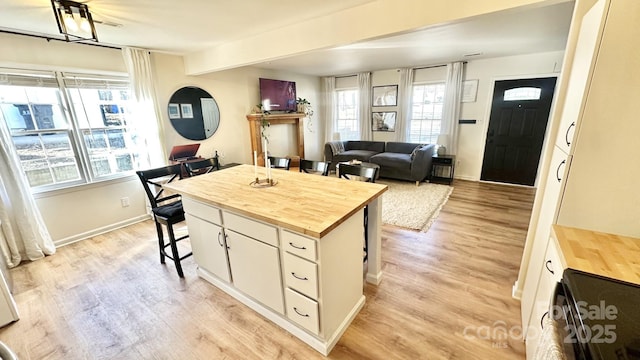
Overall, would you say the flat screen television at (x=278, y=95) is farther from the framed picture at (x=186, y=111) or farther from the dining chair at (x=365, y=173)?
the dining chair at (x=365, y=173)

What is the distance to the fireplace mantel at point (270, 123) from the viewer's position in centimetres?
480

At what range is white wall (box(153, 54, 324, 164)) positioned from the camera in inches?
145

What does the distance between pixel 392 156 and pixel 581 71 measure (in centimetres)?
389

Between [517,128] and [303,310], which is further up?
[517,128]

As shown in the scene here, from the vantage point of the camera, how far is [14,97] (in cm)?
262

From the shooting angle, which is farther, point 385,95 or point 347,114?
point 347,114

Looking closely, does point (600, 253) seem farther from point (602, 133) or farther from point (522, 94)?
point (522, 94)

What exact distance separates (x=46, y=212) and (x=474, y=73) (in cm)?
697

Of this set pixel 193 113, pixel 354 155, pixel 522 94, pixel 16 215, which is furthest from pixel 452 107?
pixel 16 215

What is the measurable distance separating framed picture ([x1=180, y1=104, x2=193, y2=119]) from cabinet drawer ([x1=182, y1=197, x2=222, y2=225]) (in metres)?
2.35

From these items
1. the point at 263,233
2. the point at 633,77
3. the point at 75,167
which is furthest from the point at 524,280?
the point at 75,167

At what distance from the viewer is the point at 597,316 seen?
2.41 feet

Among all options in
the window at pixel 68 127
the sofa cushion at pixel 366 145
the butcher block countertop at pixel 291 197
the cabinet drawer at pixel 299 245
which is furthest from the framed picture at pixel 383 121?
the cabinet drawer at pixel 299 245

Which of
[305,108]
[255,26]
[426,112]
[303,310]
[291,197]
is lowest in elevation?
[303,310]
